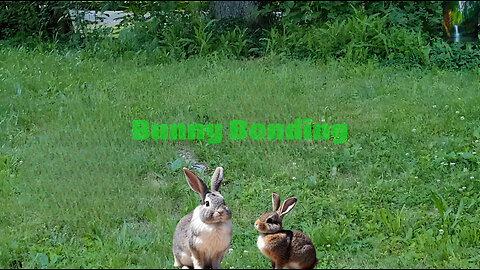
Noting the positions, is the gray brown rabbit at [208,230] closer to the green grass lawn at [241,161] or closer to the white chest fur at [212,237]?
A: the white chest fur at [212,237]

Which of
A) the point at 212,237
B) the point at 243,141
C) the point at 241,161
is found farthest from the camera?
the point at 243,141

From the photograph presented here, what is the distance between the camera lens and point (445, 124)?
7.09 meters

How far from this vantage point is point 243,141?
6887 mm

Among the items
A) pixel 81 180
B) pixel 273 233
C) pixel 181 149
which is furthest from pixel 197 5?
pixel 273 233

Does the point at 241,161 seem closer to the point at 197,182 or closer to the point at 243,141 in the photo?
the point at 243,141

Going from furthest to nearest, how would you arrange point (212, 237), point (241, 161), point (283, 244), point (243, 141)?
point (243, 141) → point (241, 161) → point (283, 244) → point (212, 237)

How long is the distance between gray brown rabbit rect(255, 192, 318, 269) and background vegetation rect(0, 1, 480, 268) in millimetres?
899

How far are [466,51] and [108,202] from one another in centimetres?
571

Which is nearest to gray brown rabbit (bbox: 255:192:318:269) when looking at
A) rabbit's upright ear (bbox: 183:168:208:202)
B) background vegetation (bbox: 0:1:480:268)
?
rabbit's upright ear (bbox: 183:168:208:202)

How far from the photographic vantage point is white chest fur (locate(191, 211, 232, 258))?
11.5 ft

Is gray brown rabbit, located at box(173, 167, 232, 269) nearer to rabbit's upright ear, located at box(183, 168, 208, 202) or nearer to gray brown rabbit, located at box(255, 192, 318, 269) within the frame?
rabbit's upright ear, located at box(183, 168, 208, 202)

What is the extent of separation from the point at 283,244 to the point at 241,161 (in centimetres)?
285

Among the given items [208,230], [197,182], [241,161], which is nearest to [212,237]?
[208,230]

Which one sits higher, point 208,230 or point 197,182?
point 197,182
